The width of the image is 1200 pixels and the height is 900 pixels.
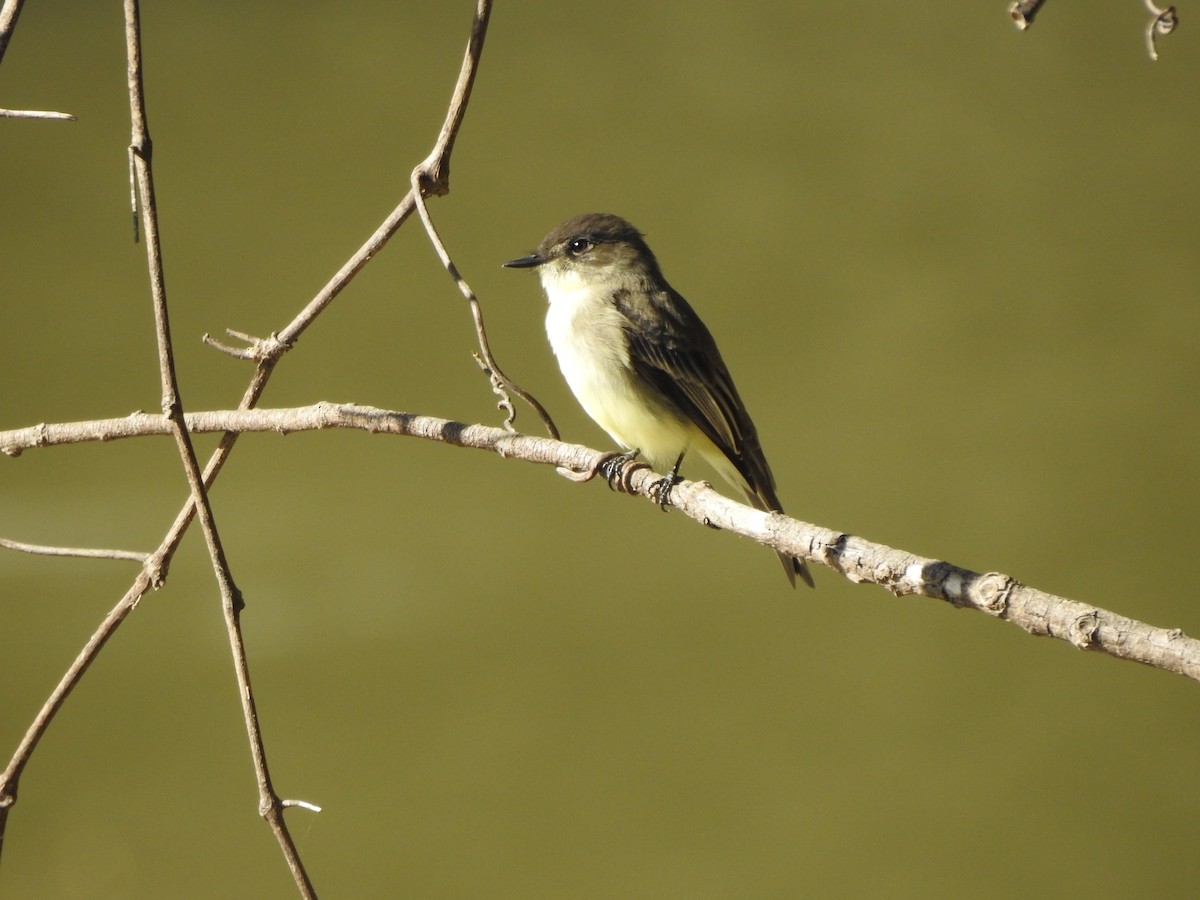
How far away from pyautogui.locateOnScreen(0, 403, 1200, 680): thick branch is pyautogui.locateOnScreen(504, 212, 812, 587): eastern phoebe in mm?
321

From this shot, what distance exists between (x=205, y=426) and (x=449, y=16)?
2.14 m

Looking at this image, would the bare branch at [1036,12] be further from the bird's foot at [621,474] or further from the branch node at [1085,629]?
the bird's foot at [621,474]

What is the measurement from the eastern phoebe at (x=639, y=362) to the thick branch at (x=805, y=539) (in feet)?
1.05

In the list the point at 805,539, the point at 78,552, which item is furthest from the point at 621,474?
the point at 78,552

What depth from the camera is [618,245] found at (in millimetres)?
2744

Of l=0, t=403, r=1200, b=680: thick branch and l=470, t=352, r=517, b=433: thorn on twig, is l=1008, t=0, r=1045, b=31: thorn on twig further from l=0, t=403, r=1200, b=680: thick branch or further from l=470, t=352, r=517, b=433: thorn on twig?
l=470, t=352, r=517, b=433: thorn on twig

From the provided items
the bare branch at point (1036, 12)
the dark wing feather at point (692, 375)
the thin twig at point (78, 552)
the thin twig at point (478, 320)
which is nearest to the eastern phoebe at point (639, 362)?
the dark wing feather at point (692, 375)

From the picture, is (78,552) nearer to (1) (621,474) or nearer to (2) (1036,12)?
(1) (621,474)

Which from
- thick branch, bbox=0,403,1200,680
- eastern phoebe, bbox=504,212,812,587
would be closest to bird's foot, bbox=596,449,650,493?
thick branch, bbox=0,403,1200,680

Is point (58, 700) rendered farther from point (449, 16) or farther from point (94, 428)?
point (449, 16)

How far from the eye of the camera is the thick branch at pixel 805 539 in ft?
3.35

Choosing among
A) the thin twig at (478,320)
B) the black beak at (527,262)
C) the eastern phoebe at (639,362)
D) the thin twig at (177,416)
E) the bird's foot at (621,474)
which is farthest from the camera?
the black beak at (527,262)

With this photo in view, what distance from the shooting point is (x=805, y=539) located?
4.42 ft

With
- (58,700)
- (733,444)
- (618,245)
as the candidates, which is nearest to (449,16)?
(618,245)
